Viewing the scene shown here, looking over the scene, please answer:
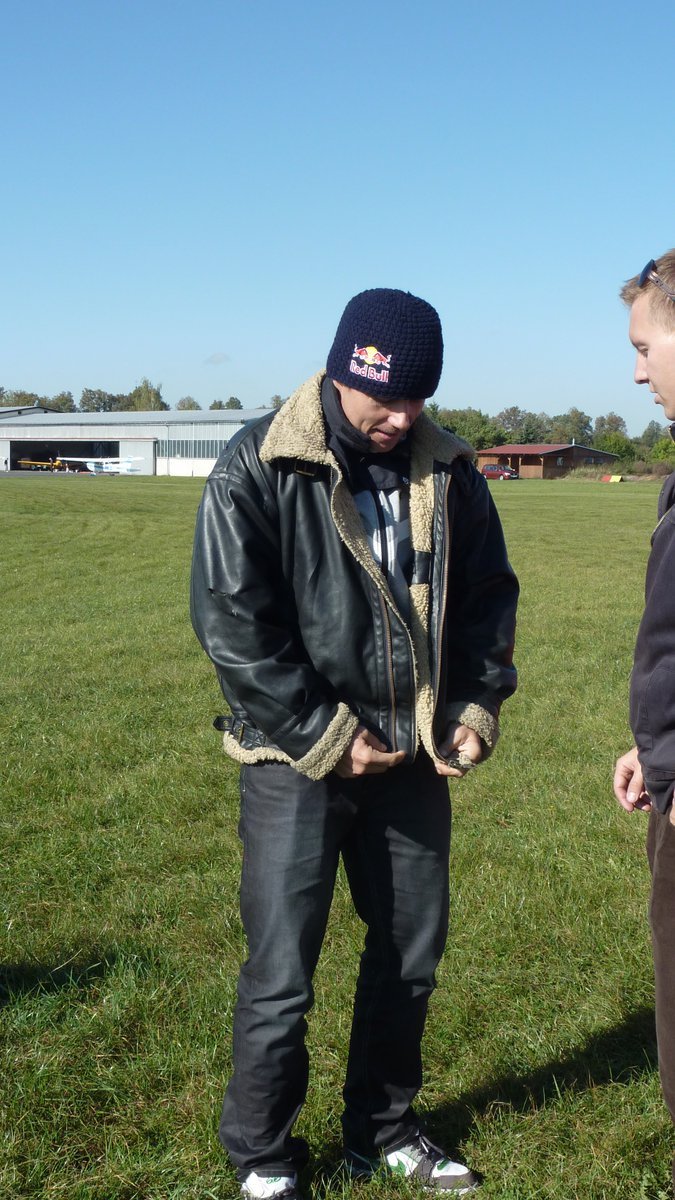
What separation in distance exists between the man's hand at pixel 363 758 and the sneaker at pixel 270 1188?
42.0 inches

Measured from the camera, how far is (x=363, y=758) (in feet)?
8.86

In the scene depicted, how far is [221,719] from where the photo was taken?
300 cm

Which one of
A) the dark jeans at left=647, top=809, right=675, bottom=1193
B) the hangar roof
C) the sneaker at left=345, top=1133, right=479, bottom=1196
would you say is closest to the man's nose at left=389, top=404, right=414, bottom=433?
the dark jeans at left=647, top=809, right=675, bottom=1193

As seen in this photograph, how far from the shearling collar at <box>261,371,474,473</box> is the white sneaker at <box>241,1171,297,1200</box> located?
1.84m

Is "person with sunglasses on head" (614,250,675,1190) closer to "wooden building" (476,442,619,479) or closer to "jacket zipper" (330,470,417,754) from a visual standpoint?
"jacket zipper" (330,470,417,754)

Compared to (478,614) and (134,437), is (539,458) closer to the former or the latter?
(134,437)

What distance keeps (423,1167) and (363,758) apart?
1207 mm

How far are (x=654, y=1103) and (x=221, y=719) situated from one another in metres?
1.77

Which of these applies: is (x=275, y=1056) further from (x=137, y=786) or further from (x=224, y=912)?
(x=137, y=786)

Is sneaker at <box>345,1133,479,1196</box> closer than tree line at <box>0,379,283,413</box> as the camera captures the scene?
Yes

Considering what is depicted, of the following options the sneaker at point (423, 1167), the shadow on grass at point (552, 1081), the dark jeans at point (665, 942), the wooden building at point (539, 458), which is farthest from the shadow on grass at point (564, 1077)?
the wooden building at point (539, 458)

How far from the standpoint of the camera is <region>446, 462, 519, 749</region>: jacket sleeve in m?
3.04

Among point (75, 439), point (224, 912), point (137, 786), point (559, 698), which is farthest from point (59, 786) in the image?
point (75, 439)

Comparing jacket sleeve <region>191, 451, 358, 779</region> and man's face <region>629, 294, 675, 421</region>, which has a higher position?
man's face <region>629, 294, 675, 421</region>
